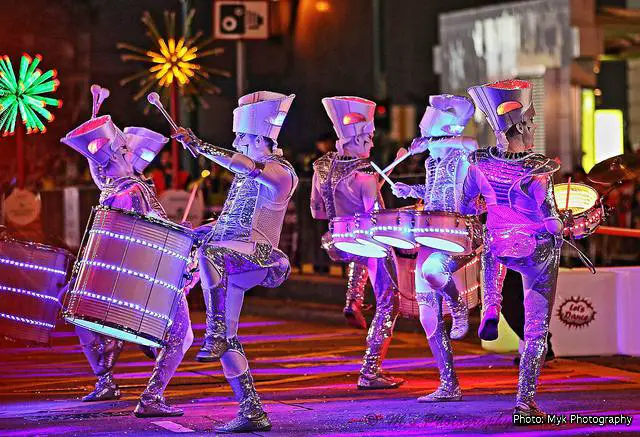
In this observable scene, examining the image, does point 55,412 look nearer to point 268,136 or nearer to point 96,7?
point 268,136

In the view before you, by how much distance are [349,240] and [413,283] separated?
1.44 m

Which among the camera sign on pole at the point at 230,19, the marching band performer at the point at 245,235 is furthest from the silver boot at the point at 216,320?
the camera sign on pole at the point at 230,19

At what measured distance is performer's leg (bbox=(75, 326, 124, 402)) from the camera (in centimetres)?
1157

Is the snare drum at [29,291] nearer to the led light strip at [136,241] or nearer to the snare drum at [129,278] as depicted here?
the snare drum at [129,278]

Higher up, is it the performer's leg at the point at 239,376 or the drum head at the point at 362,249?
the drum head at the point at 362,249

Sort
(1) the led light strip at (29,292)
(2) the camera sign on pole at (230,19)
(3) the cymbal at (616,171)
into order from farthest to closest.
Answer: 1. (2) the camera sign on pole at (230,19)
2. (1) the led light strip at (29,292)
3. (3) the cymbal at (616,171)

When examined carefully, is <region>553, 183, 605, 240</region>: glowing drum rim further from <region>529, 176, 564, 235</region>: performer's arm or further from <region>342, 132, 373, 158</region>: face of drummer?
<region>342, 132, 373, 158</region>: face of drummer

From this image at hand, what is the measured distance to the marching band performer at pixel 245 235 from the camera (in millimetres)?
9539

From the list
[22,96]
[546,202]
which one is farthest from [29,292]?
[546,202]

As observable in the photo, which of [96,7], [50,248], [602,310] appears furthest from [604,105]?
[50,248]

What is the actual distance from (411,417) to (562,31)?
52.0ft

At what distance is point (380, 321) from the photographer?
1211 cm

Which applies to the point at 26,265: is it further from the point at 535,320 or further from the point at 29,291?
the point at 535,320

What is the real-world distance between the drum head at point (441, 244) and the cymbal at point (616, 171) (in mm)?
1649
